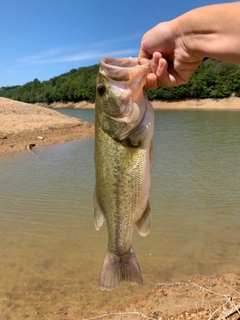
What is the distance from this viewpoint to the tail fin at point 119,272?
2764mm

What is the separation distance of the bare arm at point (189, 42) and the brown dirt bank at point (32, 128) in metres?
15.4

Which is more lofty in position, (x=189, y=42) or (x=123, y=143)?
(x=189, y=42)

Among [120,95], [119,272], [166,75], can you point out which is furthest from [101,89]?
[119,272]

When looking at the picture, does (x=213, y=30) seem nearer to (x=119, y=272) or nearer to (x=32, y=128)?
(x=119, y=272)

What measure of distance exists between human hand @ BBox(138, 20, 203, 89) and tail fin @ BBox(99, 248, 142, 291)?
1.54 m

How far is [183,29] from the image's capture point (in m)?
2.63

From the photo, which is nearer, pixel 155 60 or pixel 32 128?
pixel 155 60

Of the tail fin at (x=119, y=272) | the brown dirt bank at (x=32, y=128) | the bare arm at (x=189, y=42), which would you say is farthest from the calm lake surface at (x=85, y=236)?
the brown dirt bank at (x=32, y=128)

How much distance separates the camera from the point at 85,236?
6914mm

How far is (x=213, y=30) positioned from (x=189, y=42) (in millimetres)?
295

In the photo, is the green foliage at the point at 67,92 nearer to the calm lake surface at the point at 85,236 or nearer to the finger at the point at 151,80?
the calm lake surface at the point at 85,236

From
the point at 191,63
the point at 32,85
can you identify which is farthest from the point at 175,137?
the point at 32,85

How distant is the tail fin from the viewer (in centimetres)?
276

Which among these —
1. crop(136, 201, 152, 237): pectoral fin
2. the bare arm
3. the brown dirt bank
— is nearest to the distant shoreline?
the brown dirt bank
